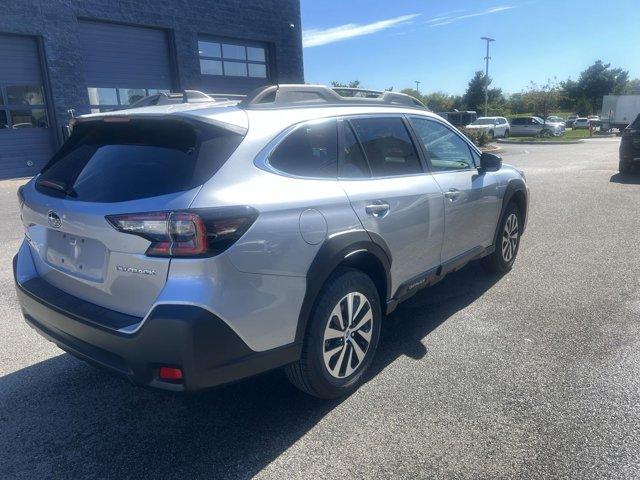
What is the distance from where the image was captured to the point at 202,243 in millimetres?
2244

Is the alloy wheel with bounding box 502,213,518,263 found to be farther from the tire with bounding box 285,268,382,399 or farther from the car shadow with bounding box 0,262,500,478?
the tire with bounding box 285,268,382,399

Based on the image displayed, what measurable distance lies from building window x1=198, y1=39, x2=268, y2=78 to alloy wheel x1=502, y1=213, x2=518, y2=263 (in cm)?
1800

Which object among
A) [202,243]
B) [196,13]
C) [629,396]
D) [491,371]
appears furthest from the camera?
[196,13]

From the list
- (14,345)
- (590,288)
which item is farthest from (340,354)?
(590,288)

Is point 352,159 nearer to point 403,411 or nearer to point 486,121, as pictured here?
point 403,411

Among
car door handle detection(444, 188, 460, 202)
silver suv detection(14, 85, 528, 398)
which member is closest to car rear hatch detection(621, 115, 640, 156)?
car door handle detection(444, 188, 460, 202)

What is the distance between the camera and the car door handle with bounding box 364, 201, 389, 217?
3.07 m

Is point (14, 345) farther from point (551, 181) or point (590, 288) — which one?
point (551, 181)

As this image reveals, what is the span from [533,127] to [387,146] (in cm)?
3780

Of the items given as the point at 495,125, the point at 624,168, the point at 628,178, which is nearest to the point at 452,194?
the point at 628,178

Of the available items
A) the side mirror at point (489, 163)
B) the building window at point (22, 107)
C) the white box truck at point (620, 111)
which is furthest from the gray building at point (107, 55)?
the white box truck at point (620, 111)

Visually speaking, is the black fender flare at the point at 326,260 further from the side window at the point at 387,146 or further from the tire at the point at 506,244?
the tire at the point at 506,244

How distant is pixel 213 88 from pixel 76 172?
1956cm

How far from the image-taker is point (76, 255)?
2.63m
